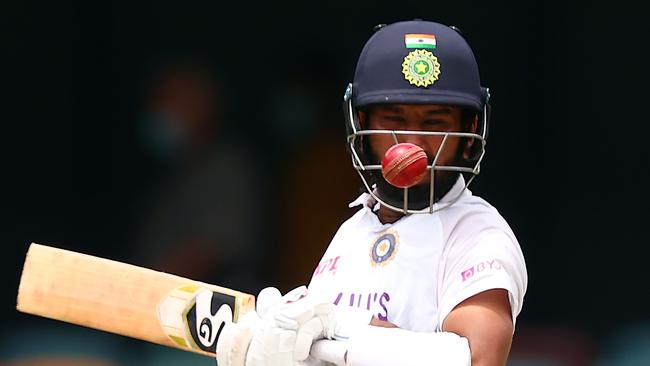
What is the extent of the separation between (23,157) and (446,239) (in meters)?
2.81

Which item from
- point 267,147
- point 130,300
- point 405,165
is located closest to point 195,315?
point 130,300

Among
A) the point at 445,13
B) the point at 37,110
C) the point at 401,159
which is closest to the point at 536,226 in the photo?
the point at 445,13

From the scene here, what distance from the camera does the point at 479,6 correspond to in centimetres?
515

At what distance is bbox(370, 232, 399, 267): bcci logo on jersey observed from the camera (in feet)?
9.23

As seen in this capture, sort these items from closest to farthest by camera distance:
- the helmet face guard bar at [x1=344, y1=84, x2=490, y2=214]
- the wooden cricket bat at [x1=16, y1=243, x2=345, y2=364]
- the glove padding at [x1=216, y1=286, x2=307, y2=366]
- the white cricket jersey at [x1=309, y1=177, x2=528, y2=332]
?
the glove padding at [x1=216, y1=286, x2=307, y2=366] < the white cricket jersey at [x1=309, y1=177, x2=528, y2=332] < the helmet face guard bar at [x1=344, y1=84, x2=490, y2=214] < the wooden cricket bat at [x1=16, y1=243, x2=345, y2=364]

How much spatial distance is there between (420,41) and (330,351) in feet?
2.06

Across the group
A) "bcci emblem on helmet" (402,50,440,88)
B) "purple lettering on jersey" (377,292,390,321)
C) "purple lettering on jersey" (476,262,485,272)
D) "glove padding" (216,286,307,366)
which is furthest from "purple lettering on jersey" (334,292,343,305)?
"bcci emblem on helmet" (402,50,440,88)

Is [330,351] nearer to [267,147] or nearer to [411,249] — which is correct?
[411,249]

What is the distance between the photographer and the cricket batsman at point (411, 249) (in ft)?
8.35

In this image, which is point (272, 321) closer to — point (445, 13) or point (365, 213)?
point (365, 213)

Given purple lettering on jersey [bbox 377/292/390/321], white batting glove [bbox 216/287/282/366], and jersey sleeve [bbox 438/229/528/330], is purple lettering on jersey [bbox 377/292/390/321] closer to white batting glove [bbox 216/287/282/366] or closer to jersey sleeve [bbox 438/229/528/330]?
jersey sleeve [bbox 438/229/528/330]

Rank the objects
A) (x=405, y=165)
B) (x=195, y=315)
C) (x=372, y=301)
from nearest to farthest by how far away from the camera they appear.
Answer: (x=405, y=165)
(x=372, y=301)
(x=195, y=315)

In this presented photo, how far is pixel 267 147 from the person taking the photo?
17.1 feet

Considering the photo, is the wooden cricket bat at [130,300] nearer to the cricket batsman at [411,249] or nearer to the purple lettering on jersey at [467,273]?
the cricket batsman at [411,249]
